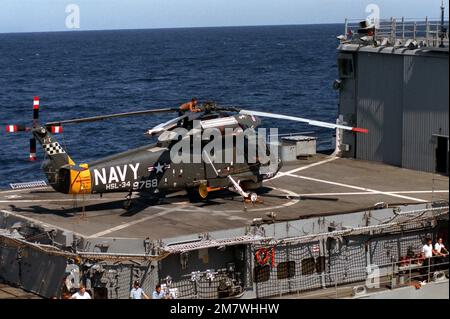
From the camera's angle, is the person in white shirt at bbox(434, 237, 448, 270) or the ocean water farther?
the ocean water

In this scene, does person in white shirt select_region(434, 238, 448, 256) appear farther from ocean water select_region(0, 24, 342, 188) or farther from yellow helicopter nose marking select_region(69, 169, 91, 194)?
ocean water select_region(0, 24, 342, 188)

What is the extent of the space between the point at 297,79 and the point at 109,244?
92.4m

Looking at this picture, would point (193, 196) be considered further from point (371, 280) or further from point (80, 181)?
point (371, 280)

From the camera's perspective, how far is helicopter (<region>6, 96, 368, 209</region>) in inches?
1048

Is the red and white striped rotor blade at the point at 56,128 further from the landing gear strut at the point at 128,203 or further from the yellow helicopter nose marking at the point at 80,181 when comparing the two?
the landing gear strut at the point at 128,203

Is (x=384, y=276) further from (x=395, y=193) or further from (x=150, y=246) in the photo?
(x=150, y=246)

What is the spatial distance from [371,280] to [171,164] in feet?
24.9

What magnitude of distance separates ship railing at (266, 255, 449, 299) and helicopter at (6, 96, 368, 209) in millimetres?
4483

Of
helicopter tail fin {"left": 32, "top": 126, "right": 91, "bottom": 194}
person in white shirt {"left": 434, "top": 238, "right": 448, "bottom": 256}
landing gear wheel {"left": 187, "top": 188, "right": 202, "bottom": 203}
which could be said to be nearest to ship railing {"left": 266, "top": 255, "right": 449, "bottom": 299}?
person in white shirt {"left": 434, "top": 238, "right": 448, "bottom": 256}

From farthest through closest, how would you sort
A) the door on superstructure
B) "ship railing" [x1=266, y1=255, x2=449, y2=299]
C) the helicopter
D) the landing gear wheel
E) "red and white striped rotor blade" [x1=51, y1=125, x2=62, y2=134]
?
1. the door on superstructure
2. the landing gear wheel
3. the helicopter
4. "red and white striped rotor blade" [x1=51, y1=125, x2=62, y2=134]
5. "ship railing" [x1=266, y1=255, x2=449, y2=299]

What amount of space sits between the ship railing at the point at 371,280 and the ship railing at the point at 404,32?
9.49 m

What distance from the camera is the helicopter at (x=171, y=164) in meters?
26.6

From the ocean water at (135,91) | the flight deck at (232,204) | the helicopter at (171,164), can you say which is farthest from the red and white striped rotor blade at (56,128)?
the ocean water at (135,91)

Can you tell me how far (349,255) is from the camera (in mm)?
25578
